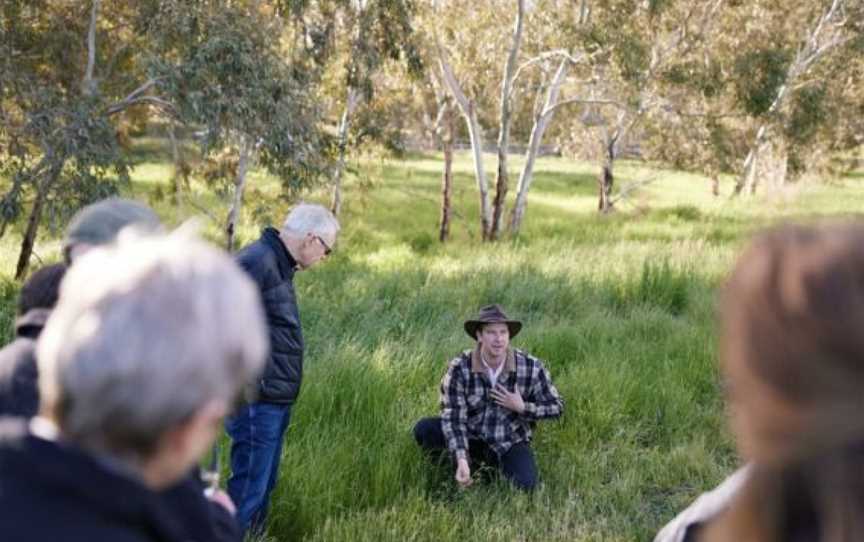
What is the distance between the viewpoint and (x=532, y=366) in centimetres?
505

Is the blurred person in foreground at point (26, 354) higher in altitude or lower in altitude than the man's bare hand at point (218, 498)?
Answer: higher

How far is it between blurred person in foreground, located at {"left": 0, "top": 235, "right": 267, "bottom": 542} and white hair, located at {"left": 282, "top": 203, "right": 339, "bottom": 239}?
109 inches

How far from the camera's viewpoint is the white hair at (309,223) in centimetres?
417

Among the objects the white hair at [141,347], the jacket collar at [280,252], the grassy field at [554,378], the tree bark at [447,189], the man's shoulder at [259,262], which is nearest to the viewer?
the white hair at [141,347]

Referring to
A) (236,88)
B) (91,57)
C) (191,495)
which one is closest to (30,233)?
(91,57)

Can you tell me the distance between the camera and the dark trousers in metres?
4.79

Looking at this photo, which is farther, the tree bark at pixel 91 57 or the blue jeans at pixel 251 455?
the tree bark at pixel 91 57

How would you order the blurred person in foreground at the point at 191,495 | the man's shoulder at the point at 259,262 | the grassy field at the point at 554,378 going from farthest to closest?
the grassy field at the point at 554,378 → the man's shoulder at the point at 259,262 → the blurred person in foreground at the point at 191,495

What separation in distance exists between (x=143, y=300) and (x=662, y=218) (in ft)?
63.0

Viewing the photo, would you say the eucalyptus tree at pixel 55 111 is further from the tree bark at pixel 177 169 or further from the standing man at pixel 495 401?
the standing man at pixel 495 401

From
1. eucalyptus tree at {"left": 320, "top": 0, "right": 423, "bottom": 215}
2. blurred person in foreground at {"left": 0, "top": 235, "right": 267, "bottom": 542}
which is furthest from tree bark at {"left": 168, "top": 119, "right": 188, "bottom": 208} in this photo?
blurred person in foreground at {"left": 0, "top": 235, "right": 267, "bottom": 542}

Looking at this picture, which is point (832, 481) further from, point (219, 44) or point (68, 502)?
point (219, 44)

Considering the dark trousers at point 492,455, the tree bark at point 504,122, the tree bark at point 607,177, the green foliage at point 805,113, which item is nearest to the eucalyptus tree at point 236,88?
the dark trousers at point 492,455

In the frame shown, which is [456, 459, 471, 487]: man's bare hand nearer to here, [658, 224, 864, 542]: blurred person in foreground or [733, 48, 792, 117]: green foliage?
[658, 224, 864, 542]: blurred person in foreground
